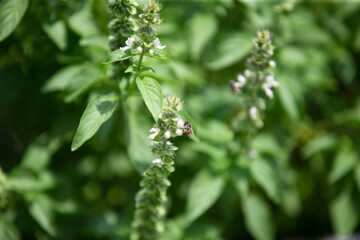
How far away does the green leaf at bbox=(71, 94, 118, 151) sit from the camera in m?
2.43

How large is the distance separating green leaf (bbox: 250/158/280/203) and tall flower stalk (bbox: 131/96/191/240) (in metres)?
1.05

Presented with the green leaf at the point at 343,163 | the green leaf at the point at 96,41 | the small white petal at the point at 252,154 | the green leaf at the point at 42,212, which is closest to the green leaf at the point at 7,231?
the green leaf at the point at 42,212

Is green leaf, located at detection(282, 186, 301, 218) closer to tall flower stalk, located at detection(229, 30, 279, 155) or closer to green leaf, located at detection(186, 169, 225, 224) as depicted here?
green leaf, located at detection(186, 169, 225, 224)

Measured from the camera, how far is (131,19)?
266cm

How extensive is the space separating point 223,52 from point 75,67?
1.49 metres

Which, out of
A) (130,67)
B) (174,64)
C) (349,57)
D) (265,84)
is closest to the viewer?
(130,67)

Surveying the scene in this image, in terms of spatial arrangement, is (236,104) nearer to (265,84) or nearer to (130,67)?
(265,84)

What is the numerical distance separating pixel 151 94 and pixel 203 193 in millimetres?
1420

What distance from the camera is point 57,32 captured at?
3438 millimetres

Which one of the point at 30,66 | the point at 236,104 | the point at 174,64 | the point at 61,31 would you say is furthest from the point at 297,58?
the point at 30,66

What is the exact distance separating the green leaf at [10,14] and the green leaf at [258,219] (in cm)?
294

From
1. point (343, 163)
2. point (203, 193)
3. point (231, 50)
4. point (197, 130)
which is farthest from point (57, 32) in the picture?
point (343, 163)

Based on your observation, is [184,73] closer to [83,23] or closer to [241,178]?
[83,23]

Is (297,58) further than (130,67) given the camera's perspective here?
Yes
